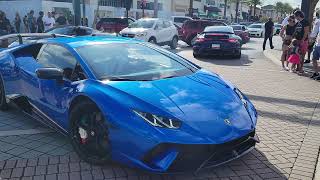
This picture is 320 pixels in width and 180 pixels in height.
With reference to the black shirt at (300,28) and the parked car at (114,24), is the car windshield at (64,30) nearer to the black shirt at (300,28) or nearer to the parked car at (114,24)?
the black shirt at (300,28)

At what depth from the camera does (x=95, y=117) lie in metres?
3.98

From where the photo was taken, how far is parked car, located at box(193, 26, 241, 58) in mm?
14469

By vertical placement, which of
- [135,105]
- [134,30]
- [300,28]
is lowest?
[135,105]

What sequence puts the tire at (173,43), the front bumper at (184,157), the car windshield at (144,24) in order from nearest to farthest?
the front bumper at (184,157), the car windshield at (144,24), the tire at (173,43)

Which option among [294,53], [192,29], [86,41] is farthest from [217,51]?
[86,41]

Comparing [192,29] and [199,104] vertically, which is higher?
[192,29]

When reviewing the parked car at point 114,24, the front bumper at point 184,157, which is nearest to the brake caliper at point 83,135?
the front bumper at point 184,157

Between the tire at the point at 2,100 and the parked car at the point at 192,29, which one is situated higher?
the parked car at the point at 192,29

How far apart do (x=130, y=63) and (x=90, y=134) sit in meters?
1.01

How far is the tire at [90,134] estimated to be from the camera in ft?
12.7

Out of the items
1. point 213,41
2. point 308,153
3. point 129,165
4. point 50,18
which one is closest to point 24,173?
point 129,165

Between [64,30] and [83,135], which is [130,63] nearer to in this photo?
[83,135]

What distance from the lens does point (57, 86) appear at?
4.52 m

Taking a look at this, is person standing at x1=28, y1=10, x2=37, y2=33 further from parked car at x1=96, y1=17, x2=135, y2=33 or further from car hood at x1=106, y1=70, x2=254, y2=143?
car hood at x1=106, y1=70, x2=254, y2=143
